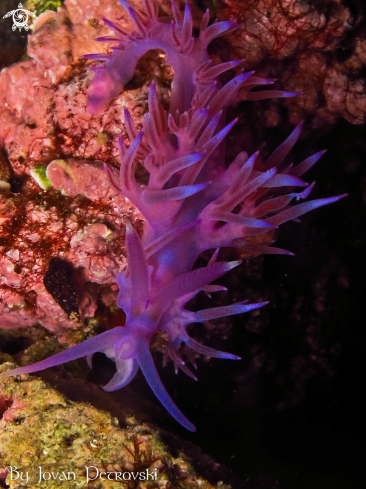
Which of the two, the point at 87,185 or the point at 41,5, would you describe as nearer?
the point at 87,185

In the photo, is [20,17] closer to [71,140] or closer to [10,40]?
[10,40]

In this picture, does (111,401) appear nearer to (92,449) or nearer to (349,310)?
(92,449)

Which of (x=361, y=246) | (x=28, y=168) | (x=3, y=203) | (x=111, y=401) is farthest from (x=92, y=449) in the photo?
(x=361, y=246)

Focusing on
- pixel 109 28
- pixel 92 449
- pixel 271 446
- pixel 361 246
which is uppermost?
pixel 109 28

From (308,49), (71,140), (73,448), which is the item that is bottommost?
(73,448)

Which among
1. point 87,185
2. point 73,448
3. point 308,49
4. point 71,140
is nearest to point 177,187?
point 87,185
